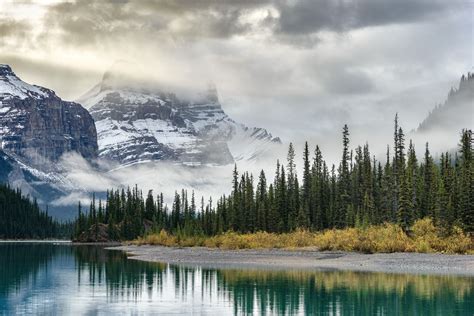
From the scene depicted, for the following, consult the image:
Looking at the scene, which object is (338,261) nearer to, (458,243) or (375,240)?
(375,240)

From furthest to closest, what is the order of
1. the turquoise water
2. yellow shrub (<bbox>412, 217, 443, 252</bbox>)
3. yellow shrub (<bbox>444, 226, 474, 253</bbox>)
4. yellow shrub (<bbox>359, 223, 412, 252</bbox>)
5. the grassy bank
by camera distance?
yellow shrub (<bbox>359, 223, 412, 252</bbox>)
yellow shrub (<bbox>412, 217, 443, 252</bbox>)
the grassy bank
yellow shrub (<bbox>444, 226, 474, 253</bbox>)
the turquoise water

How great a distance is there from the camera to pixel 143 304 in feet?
174

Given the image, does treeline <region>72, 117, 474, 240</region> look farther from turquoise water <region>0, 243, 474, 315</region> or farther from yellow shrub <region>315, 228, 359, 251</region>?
turquoise water <region>0, 243, 474, 315</region>

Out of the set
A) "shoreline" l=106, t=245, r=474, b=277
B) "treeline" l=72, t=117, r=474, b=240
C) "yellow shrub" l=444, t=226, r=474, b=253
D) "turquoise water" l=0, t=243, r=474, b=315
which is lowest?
"turquoise water" l=0, t=243, r=474, b=315

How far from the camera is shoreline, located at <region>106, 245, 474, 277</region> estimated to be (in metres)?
78.6

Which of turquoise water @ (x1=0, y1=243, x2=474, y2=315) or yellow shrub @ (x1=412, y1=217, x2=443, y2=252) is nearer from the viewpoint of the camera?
turquoise water @ (x1=0, y1=243, x2=474, y2=315)

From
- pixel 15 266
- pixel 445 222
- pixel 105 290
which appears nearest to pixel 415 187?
pixel 445 222

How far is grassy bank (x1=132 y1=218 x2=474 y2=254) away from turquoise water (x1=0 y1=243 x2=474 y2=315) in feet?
71.8

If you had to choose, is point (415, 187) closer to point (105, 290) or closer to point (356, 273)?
point (356, 273)

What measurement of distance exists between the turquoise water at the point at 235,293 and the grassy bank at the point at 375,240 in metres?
21.9

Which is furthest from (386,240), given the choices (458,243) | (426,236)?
(458,243)

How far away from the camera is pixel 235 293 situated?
195 ft

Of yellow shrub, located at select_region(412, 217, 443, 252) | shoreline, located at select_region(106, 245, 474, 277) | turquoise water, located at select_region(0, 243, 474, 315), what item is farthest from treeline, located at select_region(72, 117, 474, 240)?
turquoise water, located at select_region(0, 243, 474, 315)

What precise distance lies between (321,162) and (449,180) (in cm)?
5790
